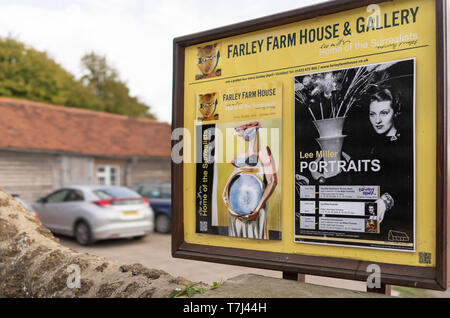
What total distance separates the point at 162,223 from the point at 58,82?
100.0ft

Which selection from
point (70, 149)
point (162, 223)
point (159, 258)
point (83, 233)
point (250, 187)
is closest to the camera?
point (250, 187)

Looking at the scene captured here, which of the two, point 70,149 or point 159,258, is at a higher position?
point 70,149

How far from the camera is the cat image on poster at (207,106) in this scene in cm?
268

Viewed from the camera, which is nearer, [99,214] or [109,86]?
[99,214]

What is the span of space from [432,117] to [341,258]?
2.76 ft

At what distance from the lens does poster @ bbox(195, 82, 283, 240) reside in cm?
242

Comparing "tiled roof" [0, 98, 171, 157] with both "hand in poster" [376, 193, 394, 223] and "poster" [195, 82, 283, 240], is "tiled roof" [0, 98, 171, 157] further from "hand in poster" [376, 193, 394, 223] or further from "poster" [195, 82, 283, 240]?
"hand in poster" [376, 193, 394, 223]

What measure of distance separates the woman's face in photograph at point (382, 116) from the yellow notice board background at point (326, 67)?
12 centimetres

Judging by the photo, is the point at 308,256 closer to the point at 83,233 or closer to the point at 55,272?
the point at 55,272

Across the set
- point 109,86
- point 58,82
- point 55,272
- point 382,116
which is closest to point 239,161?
point 382,116

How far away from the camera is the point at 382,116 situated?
2031mm

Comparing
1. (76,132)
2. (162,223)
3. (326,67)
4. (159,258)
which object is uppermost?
(76,132)

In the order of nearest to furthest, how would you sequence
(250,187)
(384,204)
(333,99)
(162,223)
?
(384,204) < (333,99) < (250,187) < (162,223)
